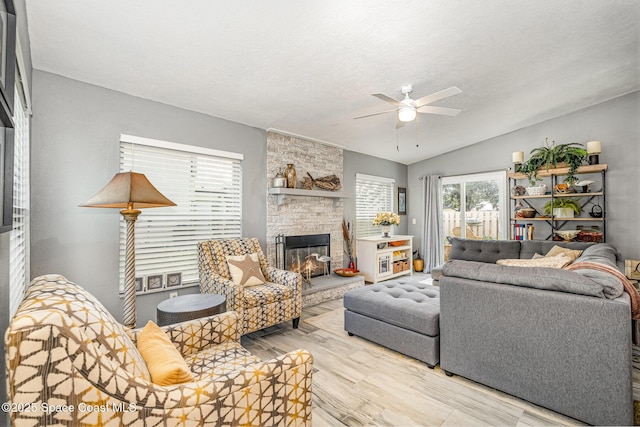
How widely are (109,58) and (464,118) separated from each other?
441cm

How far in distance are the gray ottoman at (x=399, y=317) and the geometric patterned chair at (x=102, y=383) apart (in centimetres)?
141

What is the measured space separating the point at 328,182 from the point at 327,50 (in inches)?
102

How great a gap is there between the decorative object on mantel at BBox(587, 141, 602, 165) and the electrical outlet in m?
1.45

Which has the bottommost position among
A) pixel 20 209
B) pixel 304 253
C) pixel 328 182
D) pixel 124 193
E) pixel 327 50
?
pixel 304 253

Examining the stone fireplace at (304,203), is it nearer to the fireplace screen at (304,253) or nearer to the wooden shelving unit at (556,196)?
the fireplace screen at (304,253)

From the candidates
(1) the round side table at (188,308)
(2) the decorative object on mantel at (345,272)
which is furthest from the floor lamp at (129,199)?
(2) the decorative object on mantel at (345,272)

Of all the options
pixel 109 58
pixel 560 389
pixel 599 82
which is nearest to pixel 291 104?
pixel 109 58

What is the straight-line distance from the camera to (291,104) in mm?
3453

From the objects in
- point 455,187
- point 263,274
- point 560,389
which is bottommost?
point 560,389

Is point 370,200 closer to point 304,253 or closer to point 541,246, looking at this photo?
point 304,253

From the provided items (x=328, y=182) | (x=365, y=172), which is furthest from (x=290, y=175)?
(x=365, y=172)

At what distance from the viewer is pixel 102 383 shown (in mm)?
901

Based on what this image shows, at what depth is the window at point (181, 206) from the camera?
310 cm

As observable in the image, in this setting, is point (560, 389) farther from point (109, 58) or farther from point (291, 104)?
point (109, 58)
